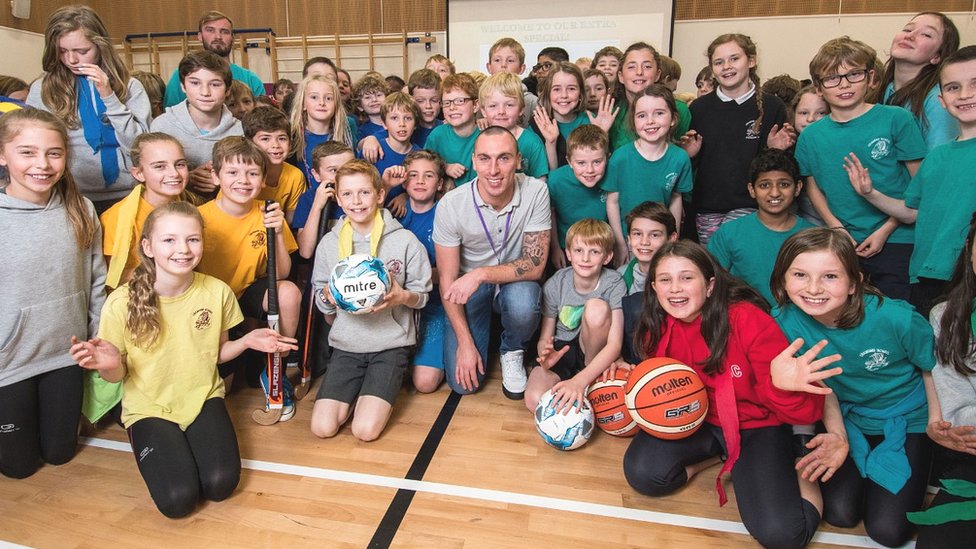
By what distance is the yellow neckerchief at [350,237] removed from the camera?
9.80 ft

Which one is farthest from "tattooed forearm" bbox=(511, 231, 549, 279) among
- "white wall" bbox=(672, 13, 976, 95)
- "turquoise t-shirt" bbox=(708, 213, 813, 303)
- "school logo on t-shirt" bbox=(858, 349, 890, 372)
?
"white wall" bbox=(672, 13, 976, 95)

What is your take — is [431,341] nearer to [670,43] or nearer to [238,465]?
[238,465]

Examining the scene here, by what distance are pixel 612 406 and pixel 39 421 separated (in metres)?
2.61

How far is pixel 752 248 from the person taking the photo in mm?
3092

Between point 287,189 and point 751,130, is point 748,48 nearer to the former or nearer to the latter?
point 751,130

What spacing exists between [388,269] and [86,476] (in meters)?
1.63

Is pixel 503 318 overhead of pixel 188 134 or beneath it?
beneath

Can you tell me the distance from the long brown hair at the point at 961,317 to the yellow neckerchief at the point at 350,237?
248cm

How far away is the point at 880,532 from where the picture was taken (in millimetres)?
2066

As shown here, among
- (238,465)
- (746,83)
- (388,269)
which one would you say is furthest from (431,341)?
(746,83)

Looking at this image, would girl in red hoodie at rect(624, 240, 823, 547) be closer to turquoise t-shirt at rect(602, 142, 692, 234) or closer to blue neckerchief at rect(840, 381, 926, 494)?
blue neckerchief at rect(840, 381, 926, 494)

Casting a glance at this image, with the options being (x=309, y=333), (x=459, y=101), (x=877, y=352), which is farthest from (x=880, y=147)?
(x=309, y=333)

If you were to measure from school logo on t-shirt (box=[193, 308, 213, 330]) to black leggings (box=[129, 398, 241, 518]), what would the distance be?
373 mm

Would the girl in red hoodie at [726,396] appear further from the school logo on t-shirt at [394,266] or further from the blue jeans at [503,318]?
the school logo on t-shirt at [394,266]
